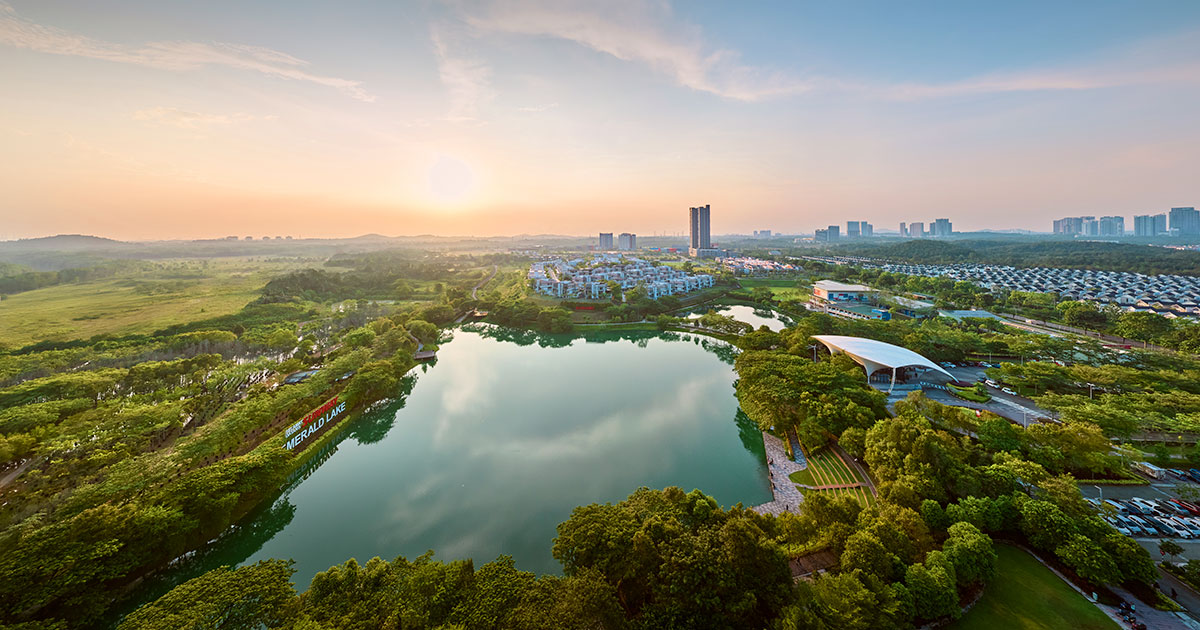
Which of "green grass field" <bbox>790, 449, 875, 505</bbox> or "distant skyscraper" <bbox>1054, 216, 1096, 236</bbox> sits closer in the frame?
"green grass field" <bbox>790, 449, 875, 505</bbox>

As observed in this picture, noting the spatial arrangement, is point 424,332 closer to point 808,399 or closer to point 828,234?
point 808,399

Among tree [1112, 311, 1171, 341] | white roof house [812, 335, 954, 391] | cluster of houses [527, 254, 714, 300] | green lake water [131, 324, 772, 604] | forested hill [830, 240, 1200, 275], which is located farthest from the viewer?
forested hill [830, 240, 1200, 275]

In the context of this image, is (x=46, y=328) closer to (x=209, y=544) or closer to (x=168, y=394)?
(x=168, y=394)

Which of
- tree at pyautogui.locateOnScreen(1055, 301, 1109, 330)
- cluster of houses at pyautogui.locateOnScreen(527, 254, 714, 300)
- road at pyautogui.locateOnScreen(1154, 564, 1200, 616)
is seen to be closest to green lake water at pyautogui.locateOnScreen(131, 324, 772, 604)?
road at pyautogui.locateOnScreen(1154, 564, 1200, 616)

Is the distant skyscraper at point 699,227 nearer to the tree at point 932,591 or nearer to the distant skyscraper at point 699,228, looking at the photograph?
the distant skyscraper at point 699,228

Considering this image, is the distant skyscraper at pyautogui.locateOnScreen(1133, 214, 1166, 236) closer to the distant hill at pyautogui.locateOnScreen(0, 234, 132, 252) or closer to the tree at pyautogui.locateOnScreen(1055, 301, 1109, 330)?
the tree at pyautogui.locateOnScreen(1055, 301, 1109, 330)

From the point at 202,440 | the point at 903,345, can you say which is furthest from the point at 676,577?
the point at 903,345

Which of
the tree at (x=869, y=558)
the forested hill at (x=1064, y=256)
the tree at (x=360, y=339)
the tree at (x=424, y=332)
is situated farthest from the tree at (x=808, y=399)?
the forested hill at (x=1064, y=256)
